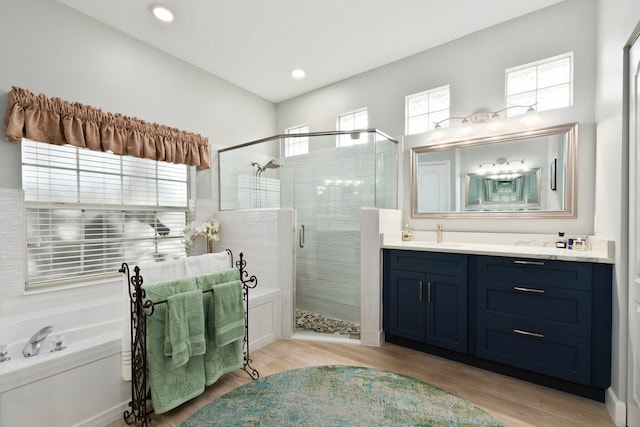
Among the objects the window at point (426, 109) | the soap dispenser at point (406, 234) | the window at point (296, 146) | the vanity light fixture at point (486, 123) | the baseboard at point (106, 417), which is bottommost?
the baseboard at point (106, 417)

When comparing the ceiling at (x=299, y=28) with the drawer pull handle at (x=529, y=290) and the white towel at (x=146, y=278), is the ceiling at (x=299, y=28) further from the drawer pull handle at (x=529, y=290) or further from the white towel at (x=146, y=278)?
the drawer pull handle at (x=529, y=290)

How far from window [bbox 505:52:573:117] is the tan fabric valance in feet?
10.6

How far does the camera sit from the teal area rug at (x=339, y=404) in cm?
167

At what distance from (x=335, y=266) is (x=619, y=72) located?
253cm

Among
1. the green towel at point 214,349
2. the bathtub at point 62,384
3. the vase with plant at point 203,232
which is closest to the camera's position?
the bathtub at point 62,384

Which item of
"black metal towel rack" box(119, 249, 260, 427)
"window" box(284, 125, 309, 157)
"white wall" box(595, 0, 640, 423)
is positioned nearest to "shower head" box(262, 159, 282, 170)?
"window" box(284, 125, 309, 157)

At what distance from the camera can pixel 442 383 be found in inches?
81.6

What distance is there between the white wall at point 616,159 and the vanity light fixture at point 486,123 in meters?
0.44

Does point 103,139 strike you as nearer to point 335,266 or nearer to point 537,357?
point 335,266

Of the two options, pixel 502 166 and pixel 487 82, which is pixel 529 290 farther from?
pixel 487 82

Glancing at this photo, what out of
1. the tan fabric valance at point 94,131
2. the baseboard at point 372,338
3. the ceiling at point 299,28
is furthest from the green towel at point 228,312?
the ceiling at point 299,28

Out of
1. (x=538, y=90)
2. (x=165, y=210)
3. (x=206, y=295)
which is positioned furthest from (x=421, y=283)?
(x=165, y=210)

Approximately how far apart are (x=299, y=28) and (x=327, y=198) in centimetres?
164

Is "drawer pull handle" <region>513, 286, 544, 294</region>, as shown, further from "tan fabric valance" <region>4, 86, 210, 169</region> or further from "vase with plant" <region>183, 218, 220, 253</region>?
"tan fabric valance" <region>4, 86, 210, 169</region>
